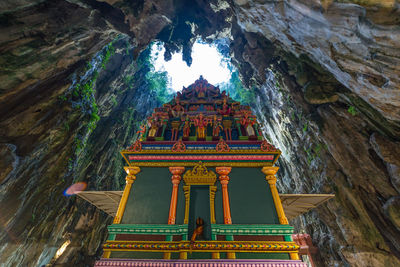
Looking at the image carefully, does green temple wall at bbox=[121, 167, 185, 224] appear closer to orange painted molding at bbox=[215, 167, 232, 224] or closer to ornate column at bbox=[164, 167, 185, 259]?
ornate column at bbox=[164, 167, 185, 259]

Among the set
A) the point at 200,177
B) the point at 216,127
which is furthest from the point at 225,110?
the point at 200,177

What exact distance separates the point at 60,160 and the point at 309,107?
1815 cm

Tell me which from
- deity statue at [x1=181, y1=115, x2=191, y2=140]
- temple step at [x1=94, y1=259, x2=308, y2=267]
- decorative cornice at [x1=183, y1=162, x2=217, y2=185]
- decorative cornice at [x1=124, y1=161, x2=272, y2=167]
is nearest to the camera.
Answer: temple step at [x1=94, y1=259, x2=308, y2=267]

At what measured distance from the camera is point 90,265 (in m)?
14.2

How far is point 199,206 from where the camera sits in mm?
6074

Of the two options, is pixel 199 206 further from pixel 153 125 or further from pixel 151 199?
pixel 153 125

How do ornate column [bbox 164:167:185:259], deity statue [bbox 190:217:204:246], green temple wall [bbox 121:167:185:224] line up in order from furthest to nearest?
green temple wall [bbox 121:167:185:224] < ornate column [bbox 164:167:185:259] < deity statue [bbox 190:217:204:246]

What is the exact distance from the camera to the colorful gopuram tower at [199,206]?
4793mm

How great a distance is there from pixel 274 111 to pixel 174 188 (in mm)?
14336

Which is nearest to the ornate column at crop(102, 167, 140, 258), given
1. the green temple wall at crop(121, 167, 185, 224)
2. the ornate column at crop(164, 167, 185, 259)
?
the green temple wall at crop(121, 167, 185, 224)

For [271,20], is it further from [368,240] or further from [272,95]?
[368,240]

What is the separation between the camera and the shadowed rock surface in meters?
6.32

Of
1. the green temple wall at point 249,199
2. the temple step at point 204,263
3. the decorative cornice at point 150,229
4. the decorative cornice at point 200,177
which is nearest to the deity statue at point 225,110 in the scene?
the green temple wall at point 249,199

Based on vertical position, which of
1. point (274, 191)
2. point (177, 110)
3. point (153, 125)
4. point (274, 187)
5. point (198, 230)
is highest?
point (177, 110)
